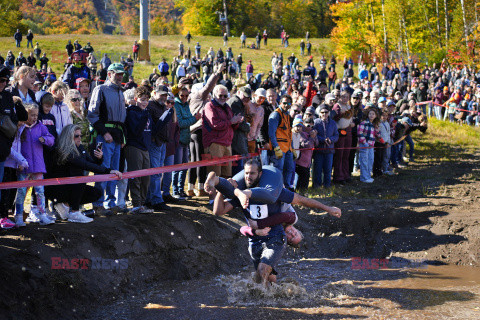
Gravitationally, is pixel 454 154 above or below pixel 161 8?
below

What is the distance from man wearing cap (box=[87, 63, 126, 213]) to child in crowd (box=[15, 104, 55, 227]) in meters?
1.02

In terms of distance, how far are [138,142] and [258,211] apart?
3033 millimetres

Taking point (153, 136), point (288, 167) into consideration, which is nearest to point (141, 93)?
point (153, 136)

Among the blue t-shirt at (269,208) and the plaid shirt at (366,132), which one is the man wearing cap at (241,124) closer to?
the blue t-shirt at (269,208)

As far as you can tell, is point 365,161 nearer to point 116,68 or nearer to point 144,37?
point 116,68

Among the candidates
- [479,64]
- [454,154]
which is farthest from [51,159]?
[479,64]

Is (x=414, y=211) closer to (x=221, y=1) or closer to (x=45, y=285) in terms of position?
(x=45, y=285)

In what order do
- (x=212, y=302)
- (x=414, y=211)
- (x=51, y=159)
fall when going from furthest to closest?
1. (x=414, y=211)
2. (x=51, y=159)
3. (x=212, y=302)

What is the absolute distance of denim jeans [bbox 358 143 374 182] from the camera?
14969 millimetres

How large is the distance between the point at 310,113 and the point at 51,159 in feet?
21.2

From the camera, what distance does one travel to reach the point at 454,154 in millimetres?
20266

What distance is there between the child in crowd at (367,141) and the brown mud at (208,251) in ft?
2.25

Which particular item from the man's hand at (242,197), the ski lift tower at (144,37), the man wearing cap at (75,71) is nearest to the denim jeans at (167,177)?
the man wearing cap at (75,71)

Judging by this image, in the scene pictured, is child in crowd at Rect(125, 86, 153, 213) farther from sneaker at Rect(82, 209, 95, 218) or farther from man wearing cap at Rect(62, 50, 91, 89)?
man wearing cap at Rect(62, 50, 91, 89)
